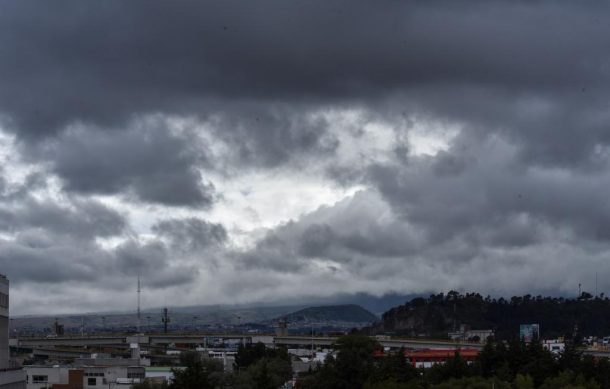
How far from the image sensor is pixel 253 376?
17862 centimetres

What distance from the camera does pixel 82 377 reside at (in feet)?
537

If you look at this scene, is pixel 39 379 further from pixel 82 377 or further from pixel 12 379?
pixel 12 379

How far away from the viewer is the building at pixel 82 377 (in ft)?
528

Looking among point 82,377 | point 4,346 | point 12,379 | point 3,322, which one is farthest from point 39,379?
point 3,322

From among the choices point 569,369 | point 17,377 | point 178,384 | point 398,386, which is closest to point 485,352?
point 569,369

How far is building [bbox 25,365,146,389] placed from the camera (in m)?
161

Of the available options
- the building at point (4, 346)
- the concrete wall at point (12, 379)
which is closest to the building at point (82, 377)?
the concrete wall at point (12, 379)

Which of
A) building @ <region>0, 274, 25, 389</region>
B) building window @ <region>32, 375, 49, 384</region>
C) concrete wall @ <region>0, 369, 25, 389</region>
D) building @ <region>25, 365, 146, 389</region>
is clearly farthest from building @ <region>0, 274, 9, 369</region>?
building window @ <region>32, 375, 49, 384</region>

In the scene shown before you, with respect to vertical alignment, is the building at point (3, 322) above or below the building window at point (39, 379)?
above

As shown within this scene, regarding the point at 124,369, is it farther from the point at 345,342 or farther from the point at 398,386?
the point at 398,386

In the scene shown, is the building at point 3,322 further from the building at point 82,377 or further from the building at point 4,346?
the building at point 82,377

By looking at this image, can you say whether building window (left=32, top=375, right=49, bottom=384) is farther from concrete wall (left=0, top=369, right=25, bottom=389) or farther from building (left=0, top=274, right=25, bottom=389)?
building (left=0, top=274, right=25, bottom=389)

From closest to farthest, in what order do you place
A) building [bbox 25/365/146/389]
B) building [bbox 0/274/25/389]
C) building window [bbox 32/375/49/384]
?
building [bbox 0/274/25/389]
building [bbox 25/365/146/389]
building window [bbox 32/375/49/384]

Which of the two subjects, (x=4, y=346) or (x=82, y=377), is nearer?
(x=4, y=346)
